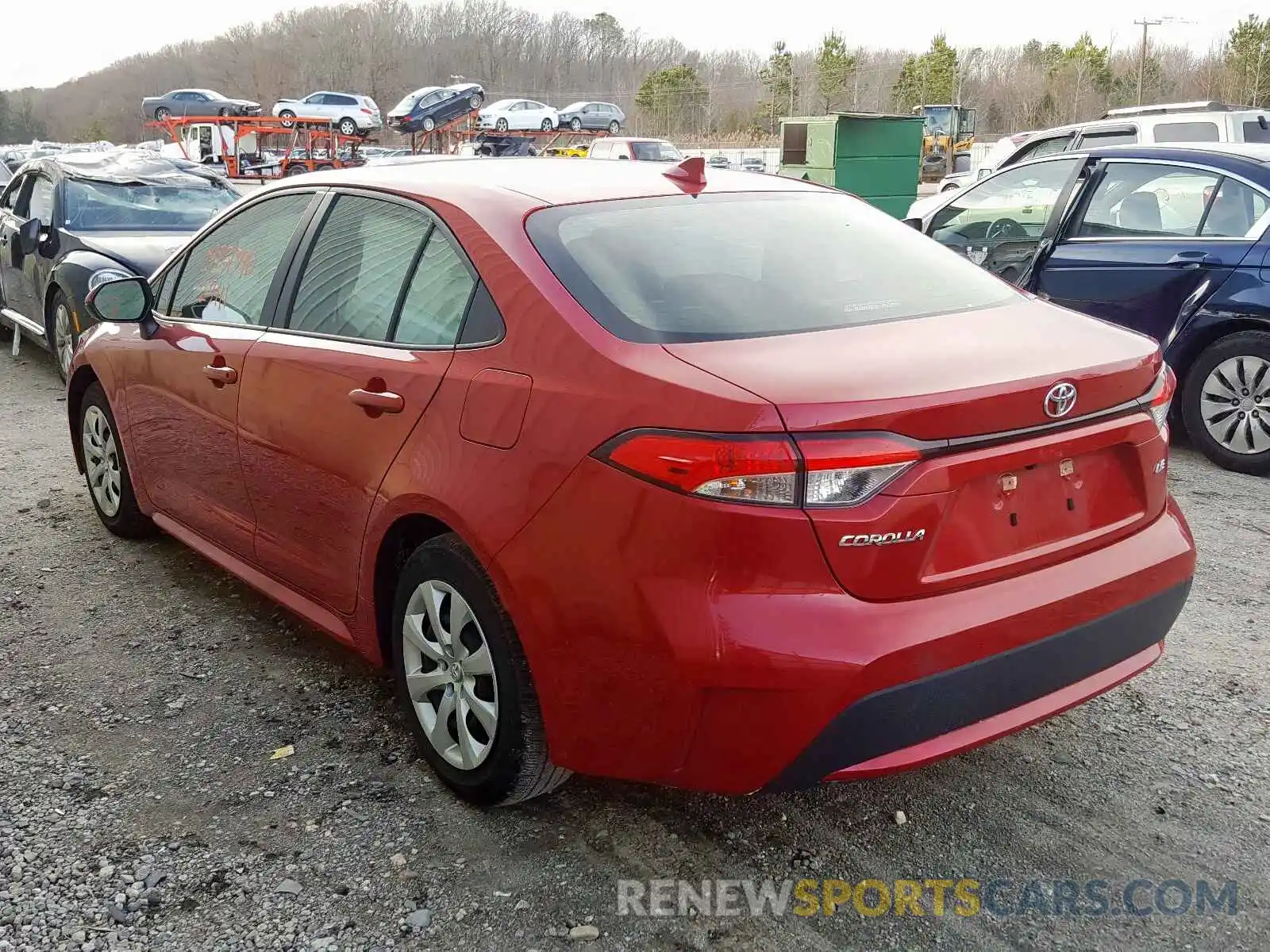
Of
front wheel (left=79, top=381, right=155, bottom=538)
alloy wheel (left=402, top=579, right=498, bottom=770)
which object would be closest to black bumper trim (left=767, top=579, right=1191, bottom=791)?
alloy wheel (left=402, top=579, right=498, bottom=770)

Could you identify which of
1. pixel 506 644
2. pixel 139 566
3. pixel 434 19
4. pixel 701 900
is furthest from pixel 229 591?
pixel 434 19

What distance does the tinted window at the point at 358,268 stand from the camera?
3078 mm

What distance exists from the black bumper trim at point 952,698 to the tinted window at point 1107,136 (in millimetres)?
11117

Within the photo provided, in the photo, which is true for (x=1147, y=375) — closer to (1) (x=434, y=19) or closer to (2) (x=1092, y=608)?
(2) (x=1092, y=608)

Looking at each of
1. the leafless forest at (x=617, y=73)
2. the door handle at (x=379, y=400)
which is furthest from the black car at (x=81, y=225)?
the leafless forest at (x=617, y=73)

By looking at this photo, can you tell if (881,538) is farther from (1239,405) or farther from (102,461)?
(1239,405)

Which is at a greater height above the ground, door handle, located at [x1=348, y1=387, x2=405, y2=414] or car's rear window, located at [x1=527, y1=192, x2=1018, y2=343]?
car's rear window, located at [x1=527, y1=192, x2=1018, y2=343]

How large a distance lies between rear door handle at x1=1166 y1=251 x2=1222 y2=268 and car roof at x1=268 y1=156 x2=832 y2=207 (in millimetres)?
3331

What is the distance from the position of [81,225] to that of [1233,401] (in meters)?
7.72

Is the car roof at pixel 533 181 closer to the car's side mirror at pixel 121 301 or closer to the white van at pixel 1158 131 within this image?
the car's side mirror at pixel 121 301

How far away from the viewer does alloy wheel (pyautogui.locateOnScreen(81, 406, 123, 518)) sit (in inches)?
187

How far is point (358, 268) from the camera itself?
3.24 m

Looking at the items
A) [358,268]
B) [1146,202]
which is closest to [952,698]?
[358,268]

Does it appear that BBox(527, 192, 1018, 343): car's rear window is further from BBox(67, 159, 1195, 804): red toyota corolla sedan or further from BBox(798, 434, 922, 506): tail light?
BBox(798, 434, 922, 506): tail light
